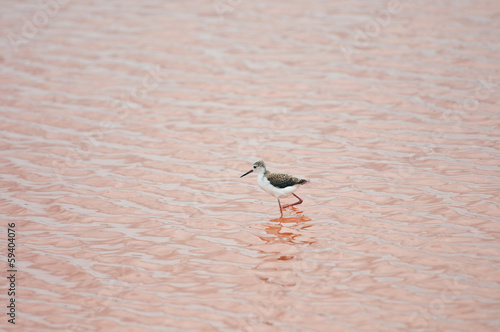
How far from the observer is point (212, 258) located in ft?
32.7

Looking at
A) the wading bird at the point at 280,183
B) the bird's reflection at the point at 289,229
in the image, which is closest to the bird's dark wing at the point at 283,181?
the wading bird at the point at 280,183

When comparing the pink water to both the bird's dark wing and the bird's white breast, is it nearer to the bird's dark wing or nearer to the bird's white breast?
the bird's white breast

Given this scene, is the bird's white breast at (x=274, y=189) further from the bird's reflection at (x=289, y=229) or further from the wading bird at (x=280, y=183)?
the bird's reflection at (x=289, y=229)

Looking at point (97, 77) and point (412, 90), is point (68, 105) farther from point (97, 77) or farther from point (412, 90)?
point (412, 90)

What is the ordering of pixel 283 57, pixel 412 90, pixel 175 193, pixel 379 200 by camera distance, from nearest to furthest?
1. pixel 379 200
2. pixel 175 193
3. pixel 412 90
4. pixel 283 57

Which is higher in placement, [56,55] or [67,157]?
[56,55]

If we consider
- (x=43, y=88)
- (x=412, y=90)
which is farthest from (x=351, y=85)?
(x=43, y=88)

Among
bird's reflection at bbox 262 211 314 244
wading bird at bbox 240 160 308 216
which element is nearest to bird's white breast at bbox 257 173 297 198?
wading bird at bbox 240 160 308 216

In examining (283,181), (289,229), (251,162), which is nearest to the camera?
(289,229)

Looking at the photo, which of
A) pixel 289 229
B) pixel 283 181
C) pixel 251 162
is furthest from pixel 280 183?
pixel 251 162

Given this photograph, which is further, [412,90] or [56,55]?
[56,55]

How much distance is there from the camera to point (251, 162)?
13.4 meters

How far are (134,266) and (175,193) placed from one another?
8.72ft

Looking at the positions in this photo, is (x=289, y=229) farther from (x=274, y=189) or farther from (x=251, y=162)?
(x=251, y=162)
